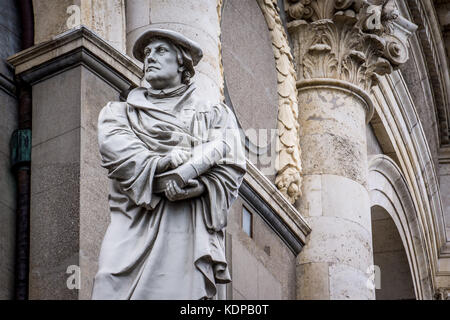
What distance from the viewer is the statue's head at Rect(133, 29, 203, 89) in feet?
37.0

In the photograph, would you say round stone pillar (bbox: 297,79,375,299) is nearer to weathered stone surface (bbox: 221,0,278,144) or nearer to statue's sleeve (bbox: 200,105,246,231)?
weathered stone surface (bbox: 221,0,278,144)

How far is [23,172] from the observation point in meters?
13.1

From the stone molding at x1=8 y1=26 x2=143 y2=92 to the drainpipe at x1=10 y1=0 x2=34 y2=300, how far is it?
7.0 inches

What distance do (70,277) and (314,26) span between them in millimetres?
6791

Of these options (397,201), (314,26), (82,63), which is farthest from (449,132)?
(82,63)

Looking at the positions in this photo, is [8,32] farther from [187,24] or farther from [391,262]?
[391,262]

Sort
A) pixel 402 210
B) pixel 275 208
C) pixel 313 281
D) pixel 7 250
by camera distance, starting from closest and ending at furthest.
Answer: pixel 7 250, pixel 275 208, pixel 313 281, pixel 402 210

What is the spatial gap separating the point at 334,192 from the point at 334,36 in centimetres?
190

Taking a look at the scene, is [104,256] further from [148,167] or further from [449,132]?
[449,132]

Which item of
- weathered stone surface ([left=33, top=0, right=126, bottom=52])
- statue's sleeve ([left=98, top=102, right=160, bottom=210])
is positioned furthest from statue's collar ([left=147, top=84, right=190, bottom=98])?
weathered stone surface ([left=33, top=0, right=126, bottom=52])

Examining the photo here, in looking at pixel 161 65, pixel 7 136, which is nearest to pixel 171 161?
pixel 161 65

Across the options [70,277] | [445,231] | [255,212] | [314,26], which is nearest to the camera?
[70,277]

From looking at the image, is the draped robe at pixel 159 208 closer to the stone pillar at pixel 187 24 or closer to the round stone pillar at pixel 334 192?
the stone pillar at pixel 187 24

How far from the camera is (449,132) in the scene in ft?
82.1
